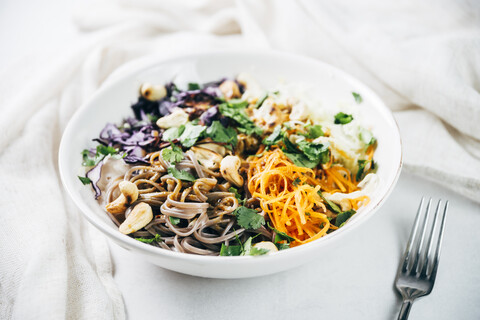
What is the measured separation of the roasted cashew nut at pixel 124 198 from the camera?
90.2 inches

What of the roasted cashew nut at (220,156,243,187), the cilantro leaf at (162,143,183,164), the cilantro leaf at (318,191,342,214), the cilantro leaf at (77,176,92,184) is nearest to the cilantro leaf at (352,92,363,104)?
the cilantro leaf at (318,191,342,214)

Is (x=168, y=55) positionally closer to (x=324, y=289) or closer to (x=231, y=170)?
(x=231, y=170)

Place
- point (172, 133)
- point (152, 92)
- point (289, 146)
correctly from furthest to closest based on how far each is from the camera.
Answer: point (152, 92), point (172, 133), point (289, 146)

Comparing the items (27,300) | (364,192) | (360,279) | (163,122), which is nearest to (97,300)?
(27,300)

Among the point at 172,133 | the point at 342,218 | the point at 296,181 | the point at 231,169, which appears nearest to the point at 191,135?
the point at 172,133

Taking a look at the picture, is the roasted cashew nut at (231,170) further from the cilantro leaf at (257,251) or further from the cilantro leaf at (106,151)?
the cilantro leaf at (106,151)

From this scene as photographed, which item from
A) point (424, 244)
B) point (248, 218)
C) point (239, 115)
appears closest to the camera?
point (248, 218)

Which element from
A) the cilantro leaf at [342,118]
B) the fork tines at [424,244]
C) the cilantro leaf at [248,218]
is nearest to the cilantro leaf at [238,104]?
the cilantro leaf at [342,118]

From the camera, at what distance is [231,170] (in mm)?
2410

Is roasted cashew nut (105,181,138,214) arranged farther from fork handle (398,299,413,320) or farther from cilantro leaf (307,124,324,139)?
fork handle (398,299,413,320)

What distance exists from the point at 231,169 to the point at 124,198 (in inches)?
25.6

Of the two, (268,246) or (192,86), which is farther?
(192,86)

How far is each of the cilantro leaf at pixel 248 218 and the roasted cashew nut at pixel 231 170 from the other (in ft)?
0.69

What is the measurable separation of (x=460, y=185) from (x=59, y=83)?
11.4 ft
